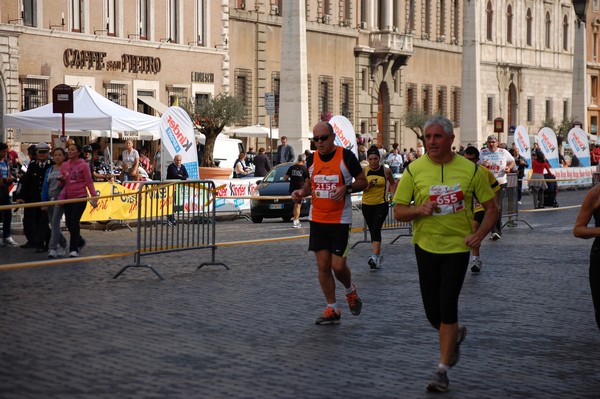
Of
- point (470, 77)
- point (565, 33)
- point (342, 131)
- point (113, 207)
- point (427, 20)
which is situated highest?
point (565, 33)

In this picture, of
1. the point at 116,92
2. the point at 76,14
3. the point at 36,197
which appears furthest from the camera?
the point at 116,92

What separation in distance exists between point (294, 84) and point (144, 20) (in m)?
9.00

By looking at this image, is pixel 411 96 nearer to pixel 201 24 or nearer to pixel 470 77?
pixel 470 77

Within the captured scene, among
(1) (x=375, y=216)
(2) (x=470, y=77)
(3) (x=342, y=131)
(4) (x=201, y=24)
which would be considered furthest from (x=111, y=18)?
(1) (x=375, y=216)

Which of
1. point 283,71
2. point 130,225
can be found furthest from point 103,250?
point 283,71

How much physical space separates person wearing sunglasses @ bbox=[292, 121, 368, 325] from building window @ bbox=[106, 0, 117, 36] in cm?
3479

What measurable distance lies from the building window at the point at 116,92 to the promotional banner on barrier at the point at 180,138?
16970 mm

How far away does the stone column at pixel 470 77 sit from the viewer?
61.4 meters

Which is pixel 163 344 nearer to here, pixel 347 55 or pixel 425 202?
pixel 425 202

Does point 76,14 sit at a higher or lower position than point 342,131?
higher

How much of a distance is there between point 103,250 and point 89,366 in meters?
11.3

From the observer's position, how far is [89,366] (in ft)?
32.7

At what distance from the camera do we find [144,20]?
160ft

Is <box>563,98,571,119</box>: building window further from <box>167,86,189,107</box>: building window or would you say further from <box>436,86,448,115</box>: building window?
<box>167,86,189,107</box>: building window
